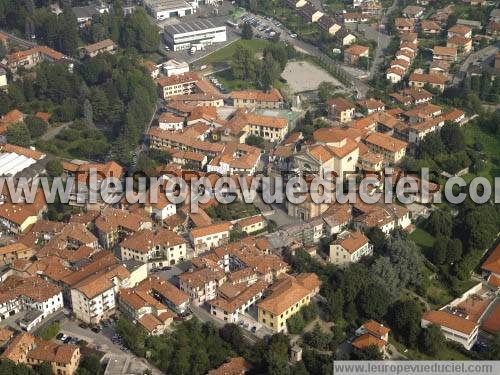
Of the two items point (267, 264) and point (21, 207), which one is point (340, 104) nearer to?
point (267, 264)

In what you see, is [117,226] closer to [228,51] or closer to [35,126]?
[35,126]

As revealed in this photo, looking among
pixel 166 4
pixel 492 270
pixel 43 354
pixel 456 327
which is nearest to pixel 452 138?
pixel 492 270

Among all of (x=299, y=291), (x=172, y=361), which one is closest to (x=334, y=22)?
(x=299, y=291)

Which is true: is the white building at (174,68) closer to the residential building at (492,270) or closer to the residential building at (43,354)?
the residential building at (492,270)

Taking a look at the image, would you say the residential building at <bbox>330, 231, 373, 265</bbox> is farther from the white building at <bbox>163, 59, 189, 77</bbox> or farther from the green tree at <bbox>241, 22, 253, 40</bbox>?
the green tree at <bbox>241, 22, 253, 40</bbox>

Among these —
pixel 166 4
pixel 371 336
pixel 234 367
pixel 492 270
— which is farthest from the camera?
pixel 166 4
